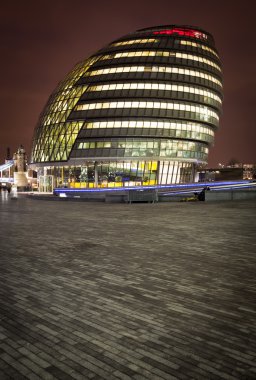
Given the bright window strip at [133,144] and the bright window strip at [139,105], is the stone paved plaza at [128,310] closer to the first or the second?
the bright window strip at [133,144]

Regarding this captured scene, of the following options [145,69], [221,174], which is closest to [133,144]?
[145,69]

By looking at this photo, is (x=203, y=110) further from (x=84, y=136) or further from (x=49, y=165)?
(x=49, y=165)

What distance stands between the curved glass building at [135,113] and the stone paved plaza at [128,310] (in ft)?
200

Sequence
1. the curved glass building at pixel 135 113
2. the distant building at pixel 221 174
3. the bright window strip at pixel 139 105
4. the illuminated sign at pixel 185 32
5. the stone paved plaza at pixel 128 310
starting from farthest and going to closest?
the distant building at pixel 221 174 → the illuminated sign at pixel 185 32 → the curved glass building at pixel 135 113 → the bright window strip at pixel 139 105 → the stone paved plaza at pixel 128 310

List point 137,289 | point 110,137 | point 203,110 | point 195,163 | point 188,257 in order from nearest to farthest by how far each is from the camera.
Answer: point 137,289, point 188,257, point 110,137, point 203,110, point 195,163

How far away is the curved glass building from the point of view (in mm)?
71500

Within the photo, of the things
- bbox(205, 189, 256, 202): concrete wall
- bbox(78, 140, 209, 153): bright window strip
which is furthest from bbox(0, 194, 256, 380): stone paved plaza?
bbox(78, 140, 209, 153): bright window strip

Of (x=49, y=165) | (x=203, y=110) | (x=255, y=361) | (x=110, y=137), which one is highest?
(x=203, y=110)

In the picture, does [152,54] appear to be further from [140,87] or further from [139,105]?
[139,105]

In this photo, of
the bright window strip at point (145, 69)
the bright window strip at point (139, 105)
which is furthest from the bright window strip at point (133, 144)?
the bright window strip at point (145, 69)

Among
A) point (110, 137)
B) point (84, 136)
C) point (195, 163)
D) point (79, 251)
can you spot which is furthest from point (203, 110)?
point (79, 251)

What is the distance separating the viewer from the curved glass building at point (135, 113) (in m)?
71.5

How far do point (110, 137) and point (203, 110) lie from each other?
22.7 metres

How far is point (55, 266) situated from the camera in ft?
30.7
